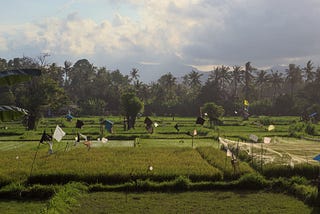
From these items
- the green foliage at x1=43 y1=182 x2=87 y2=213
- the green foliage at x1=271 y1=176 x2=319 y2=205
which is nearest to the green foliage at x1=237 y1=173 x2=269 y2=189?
the green foliage at x1=271 y1=176 x2=319 y2=205

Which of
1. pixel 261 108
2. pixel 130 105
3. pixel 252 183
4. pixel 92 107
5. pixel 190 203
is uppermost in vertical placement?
pixel 130 105

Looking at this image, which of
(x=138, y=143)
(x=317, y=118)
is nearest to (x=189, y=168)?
(x=138, y=143)

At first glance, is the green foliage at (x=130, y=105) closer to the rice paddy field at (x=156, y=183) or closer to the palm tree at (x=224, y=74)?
the rice paddy field at (x=156, y=183)

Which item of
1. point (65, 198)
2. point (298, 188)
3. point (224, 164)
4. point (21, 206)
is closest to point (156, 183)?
point (65, 198)

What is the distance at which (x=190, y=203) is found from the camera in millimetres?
14016

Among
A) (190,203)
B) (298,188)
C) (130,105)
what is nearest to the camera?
(190,203)

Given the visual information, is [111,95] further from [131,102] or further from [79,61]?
[79,61]

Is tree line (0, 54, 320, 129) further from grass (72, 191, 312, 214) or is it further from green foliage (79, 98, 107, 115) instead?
grass (72, 191, 312, 214)

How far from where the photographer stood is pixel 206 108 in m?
49.0

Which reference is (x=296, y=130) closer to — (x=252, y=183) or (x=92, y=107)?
(x=252, y=183)

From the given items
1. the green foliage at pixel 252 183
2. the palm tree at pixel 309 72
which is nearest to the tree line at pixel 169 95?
the palm tree at pixel 309 72

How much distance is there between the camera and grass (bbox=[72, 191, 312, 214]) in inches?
518

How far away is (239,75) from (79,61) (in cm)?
6633

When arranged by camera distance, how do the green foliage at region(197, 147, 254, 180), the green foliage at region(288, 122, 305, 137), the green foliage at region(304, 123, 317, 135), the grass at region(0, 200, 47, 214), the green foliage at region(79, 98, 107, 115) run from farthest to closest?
the green foliage at region(79, 98, 107, 115)
the green foliage at region(304, 123, 317, 135)
the green foliage at region(288, 122, 305, 137)
the green foliage at region(197, 147, 254, 180)
the grass at region(0, 200, 47, 214)
